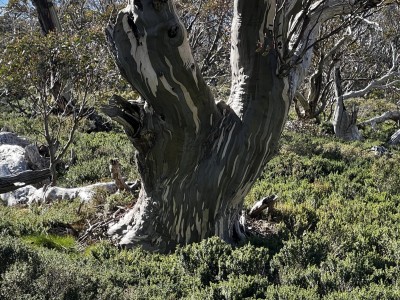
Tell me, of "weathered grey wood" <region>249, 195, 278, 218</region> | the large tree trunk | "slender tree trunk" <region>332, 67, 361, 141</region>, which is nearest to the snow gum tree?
the large tree trunk

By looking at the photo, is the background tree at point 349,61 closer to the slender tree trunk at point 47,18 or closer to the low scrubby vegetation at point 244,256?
the low scrubby vegetation at point 244,256

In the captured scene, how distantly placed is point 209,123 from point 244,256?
1.44 metres

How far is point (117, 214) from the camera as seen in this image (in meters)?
6.44

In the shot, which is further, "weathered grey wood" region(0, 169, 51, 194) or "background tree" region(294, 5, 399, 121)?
"background tree" region(294, 5, 399, 121)

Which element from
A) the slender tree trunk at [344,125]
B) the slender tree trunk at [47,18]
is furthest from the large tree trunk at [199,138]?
the slender tree trunk at [47,18]

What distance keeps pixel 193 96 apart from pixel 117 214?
94.1 inches

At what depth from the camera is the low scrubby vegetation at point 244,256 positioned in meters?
Answer: 3.75

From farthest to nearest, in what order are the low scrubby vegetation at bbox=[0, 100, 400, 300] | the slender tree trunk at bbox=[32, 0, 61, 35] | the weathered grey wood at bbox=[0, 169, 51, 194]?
the slender tree trunk at bbox=[32, 0, 61, 35] → the weathered grey wood at bbox=[0, 169, 51, 194] → the low scrubby vegetation at bbox=[0, 100, 400, 300]

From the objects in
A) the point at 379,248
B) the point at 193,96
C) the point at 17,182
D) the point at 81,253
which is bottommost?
the point at 81,253

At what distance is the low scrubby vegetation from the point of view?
375 centimetres

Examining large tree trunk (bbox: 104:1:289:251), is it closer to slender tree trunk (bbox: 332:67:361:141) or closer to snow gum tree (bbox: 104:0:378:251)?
snow gum tree (bbox: 104:0:378:251)

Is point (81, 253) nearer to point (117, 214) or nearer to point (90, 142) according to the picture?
point (117, 214)

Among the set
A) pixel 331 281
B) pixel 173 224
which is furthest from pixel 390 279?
pixel 173 224

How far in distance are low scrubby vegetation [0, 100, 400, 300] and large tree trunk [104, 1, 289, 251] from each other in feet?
1.45
